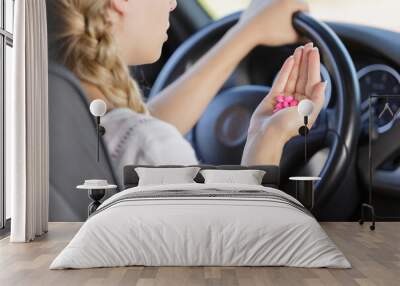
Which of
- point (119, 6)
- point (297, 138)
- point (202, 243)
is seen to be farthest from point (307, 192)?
point (119, 6)

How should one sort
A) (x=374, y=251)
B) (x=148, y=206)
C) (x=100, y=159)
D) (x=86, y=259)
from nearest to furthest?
(x=86, y=259)
(x=148, y=206)
(x=374, y=251)
(x=100, y=159)

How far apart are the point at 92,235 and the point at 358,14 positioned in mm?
4746

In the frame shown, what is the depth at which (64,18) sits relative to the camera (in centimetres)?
748

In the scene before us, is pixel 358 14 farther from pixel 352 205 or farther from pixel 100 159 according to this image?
pixel 100 159

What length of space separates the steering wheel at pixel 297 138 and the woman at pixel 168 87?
0.35ft

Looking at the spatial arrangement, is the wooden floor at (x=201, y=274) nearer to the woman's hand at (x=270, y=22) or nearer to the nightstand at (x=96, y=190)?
the nightstand at (x=96, y=190)

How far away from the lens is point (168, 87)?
24.6ft

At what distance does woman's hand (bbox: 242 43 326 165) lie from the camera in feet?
24.4

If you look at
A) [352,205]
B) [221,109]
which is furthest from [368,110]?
[221,109]

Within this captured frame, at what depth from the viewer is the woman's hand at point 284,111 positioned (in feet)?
24.4

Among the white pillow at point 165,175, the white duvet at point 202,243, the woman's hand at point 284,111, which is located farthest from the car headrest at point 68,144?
the white duvet at point 202,243

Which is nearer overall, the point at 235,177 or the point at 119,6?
the point at 235,177

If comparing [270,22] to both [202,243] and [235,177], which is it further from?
[202,243]

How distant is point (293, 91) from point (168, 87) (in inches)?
63.3
